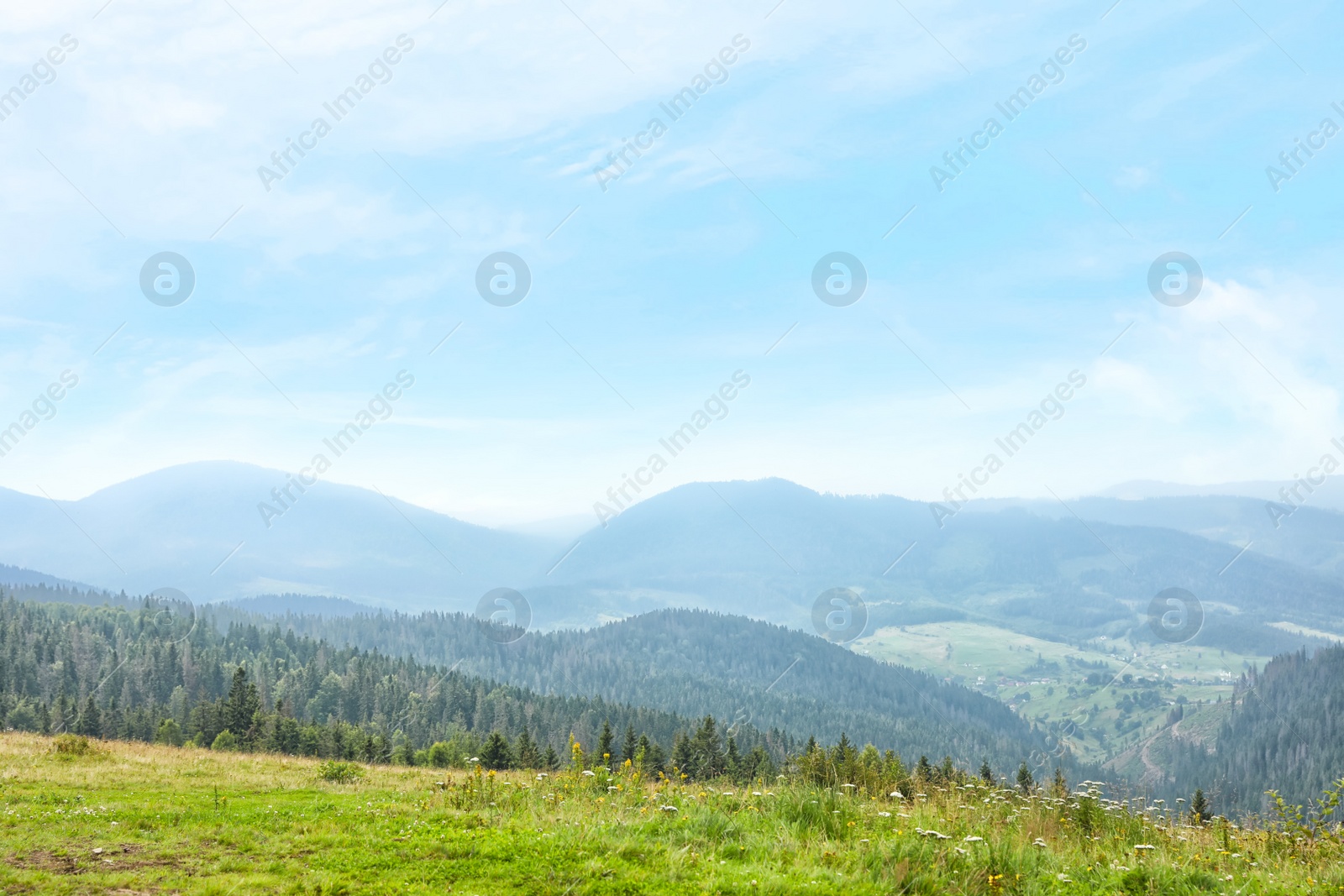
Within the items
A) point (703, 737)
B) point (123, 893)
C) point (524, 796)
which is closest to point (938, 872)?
point (524, 796)

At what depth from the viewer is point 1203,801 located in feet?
105

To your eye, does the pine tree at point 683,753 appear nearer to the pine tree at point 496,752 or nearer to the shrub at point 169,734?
the pine tree at point 496,752

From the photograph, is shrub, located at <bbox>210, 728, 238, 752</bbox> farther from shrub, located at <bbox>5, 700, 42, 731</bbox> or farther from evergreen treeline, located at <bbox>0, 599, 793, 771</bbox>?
shrub, located at <bbox>5, 700, 42, 731</bbox>

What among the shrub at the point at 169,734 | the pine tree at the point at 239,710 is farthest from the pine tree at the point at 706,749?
the shrub at the point at 169,734

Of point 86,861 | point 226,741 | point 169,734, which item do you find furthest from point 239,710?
point 86,861

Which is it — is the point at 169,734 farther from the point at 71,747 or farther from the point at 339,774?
the point at 339,774

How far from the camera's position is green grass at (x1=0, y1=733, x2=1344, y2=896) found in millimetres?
11539

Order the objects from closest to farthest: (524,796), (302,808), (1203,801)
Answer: (524,796) → (302,808) → (1203,801)

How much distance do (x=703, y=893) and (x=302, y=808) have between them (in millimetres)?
12161

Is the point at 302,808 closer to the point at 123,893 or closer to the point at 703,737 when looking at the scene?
the point at 123,893

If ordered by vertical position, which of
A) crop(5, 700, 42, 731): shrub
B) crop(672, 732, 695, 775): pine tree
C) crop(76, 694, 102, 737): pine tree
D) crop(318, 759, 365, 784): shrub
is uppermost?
crop(318, 759, 365, 784): shrub

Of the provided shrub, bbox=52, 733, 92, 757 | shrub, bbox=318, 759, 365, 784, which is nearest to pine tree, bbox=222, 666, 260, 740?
shrub, bbox=52, 733, 92, 757

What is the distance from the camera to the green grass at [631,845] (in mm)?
11539

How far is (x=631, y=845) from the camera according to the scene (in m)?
12.8
